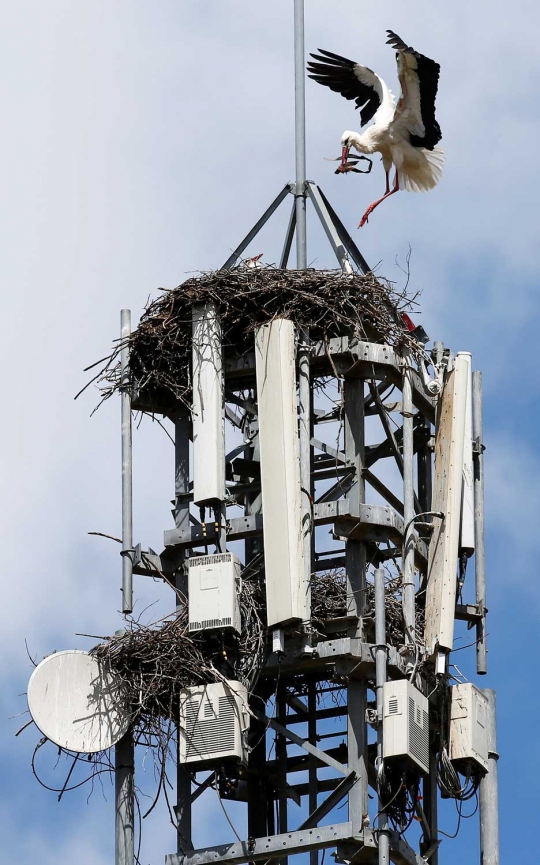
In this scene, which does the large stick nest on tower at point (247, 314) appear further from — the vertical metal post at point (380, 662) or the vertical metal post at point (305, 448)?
the vertical metal post at point (380, 662)

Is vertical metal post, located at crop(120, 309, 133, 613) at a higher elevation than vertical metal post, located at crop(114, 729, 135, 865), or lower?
higher

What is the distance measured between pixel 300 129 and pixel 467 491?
182 inches

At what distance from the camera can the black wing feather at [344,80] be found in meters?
35.1

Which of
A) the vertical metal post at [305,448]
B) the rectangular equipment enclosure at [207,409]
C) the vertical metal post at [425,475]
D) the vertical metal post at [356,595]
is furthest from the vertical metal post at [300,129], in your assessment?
the vertical metal post at [425,475]

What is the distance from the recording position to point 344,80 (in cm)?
3534

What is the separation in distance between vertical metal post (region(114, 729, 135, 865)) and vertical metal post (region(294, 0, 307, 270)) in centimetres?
543

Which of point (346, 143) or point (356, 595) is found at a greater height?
point (346, 143)

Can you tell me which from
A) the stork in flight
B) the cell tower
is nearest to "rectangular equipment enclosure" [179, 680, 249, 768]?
the cell tower

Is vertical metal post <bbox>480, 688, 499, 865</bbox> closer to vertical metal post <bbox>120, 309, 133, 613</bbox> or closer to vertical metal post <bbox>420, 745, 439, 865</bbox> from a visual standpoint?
vertical metal post <bbox>420, 745, 439, 865</bbox>

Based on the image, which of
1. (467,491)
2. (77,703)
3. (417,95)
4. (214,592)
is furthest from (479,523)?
(417,95)

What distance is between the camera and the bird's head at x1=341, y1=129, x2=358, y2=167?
34.5m

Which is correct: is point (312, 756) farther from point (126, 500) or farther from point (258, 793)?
point (126, 500)

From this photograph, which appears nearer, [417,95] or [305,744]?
[305,744]

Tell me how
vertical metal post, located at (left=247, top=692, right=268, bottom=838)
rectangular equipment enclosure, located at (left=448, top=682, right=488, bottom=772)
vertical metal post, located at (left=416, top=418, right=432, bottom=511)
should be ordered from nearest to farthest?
rectangular equipment enclosure, located at (left=448, top=682, right=488, bottom=772), vertical metal post, located at (left=247, top=692, right=268, bottom=838), vertical metal post, located at (left=416, top=418, right=432, bottom=511)
